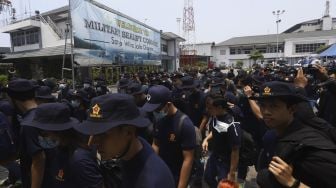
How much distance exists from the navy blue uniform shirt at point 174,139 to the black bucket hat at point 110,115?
167 cm

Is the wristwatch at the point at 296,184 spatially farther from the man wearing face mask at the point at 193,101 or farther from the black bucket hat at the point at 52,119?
the man wearing face mask at the point at 193,101

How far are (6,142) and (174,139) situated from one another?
1880 mm

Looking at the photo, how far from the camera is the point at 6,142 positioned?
3609 mm

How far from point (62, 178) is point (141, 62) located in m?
22.5

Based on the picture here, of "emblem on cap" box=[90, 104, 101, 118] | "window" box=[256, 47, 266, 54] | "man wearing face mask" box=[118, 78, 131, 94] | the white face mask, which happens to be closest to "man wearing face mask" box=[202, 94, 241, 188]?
the white face mask

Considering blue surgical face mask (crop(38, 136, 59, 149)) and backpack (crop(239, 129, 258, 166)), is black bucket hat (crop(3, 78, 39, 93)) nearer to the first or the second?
blue surgical face mask (crop(38, 136, 59, 149))

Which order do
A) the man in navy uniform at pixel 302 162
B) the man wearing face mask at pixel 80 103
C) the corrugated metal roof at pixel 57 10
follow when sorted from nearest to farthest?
1. the man in navy uniform at pixel 302 162
2. the man wearing face mask at pixel 80 103
3. the corrugated metal roof at pixel 57 10

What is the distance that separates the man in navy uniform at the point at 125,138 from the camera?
173 centimetres

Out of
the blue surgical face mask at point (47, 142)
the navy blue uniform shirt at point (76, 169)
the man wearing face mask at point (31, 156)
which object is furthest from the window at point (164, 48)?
the navy blue uniform shirt at point (76, 169)

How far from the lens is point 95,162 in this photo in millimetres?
2547

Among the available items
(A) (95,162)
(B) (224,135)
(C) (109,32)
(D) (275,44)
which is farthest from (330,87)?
(D) (275,44)

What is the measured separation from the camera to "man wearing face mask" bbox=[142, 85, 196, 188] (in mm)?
3367

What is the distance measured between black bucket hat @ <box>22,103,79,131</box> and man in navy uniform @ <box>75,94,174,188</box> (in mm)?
893

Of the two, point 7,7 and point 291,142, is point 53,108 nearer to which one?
point 291,142
